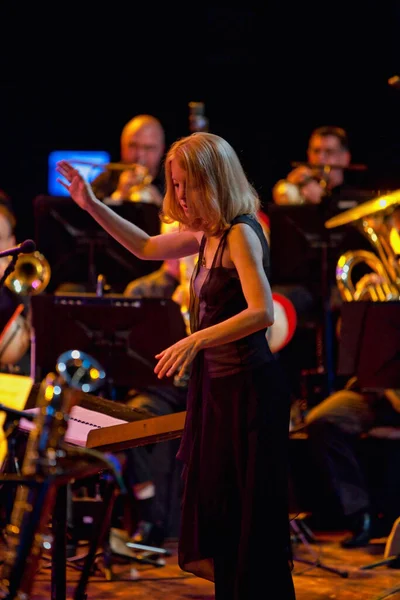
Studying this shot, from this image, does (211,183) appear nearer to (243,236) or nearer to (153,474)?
(243,236)

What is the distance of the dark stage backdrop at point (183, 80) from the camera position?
947 centimetres

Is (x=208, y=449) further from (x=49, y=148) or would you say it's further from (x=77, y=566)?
(x=49, y=148)

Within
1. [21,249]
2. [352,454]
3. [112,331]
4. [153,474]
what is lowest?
[153,474]

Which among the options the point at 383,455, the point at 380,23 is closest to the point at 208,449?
the point at 383,455

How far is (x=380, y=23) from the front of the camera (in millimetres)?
8875

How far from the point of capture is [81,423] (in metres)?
3.15

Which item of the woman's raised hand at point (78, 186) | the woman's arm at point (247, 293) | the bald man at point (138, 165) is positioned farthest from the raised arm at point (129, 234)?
the bald man at point (138, 165)

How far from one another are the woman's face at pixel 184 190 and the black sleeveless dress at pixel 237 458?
0.51 feet

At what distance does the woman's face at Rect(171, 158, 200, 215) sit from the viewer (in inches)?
126

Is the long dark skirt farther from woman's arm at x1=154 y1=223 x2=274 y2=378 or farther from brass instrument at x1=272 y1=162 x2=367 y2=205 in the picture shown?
brass instrument at x1=272 y1=162 x2=367 y2=205

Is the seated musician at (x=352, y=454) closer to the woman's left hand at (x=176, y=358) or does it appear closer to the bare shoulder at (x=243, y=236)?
the bare shoulder at (x=243, y=236)

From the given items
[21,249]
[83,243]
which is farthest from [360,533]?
[21,249]

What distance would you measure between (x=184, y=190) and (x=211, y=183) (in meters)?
0.09

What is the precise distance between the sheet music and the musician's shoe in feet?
9.02
